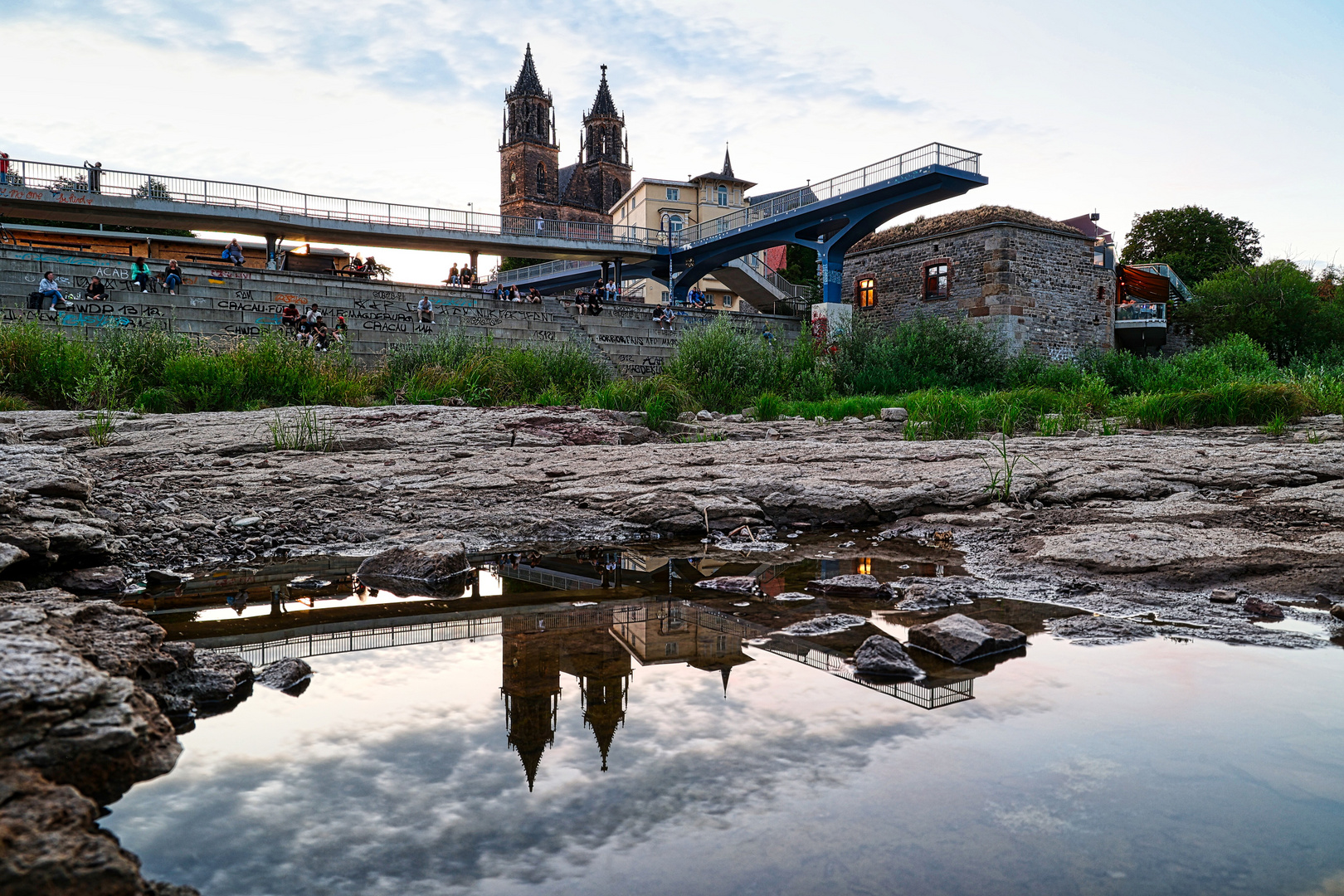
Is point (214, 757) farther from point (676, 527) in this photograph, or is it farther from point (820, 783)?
point (676, 527)

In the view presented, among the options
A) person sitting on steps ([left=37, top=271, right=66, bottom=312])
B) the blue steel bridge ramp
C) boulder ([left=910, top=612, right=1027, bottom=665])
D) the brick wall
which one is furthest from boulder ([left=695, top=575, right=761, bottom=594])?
the blue steel bridge ramp

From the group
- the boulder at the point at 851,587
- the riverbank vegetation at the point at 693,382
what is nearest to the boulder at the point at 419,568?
the boulder at the point at 851,587

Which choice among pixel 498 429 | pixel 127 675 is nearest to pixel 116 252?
pixel 498 429

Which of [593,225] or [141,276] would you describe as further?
[593,225]

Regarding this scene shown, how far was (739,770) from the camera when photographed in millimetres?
2180

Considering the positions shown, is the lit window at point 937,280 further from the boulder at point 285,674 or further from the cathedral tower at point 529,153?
the cathedral tower at point 529,153

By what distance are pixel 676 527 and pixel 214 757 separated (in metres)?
3.81

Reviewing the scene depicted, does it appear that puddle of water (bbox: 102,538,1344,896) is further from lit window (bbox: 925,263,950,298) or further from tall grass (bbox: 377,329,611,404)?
lit window (bbox: 925,263,950,298)

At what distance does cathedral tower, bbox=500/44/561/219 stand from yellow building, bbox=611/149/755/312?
82.7 ft

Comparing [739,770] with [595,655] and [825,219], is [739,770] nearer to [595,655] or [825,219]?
[595,655]

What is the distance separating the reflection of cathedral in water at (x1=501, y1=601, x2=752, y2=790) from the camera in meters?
2.49

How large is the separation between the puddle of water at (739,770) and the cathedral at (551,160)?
83641 millimetres

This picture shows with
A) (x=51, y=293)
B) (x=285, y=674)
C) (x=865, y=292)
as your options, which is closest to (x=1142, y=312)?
(x=865, y=292)

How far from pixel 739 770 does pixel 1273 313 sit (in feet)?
115
